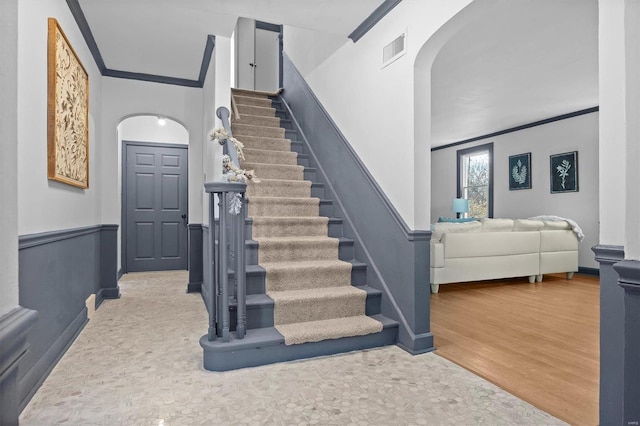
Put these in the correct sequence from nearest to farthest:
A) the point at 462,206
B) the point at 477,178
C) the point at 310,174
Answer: the point at 310,174 < the point at 462,206 < the point at 477,178

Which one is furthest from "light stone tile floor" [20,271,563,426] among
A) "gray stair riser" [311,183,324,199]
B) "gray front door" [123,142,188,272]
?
"gray front door" [123,142,188,272]

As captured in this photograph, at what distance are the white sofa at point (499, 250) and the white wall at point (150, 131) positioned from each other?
166 inches

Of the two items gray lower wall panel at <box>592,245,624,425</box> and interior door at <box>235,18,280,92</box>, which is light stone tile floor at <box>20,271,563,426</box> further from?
interior door at <box>235,18,280,92</box>

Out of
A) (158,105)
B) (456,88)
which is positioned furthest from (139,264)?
(456,88)

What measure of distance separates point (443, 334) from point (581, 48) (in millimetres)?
3223

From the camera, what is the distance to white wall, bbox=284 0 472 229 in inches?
97.0

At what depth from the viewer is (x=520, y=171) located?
7102 mm

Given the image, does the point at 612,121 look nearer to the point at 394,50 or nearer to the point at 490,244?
the point at 394,50

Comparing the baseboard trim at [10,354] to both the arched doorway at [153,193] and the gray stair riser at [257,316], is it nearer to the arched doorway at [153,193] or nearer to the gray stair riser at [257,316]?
the gray stair riser at [257,316]

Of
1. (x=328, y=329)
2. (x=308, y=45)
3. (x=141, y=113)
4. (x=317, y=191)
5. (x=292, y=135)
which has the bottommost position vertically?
(x=328, y=329)

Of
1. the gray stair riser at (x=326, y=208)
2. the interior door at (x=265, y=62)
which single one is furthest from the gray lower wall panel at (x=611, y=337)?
the interior door at (x=265, y=62)

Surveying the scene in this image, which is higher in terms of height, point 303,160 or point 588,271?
point 303,160

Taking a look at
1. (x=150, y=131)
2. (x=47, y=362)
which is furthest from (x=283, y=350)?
(x=150, y=131)

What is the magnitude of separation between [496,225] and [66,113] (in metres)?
4.45
